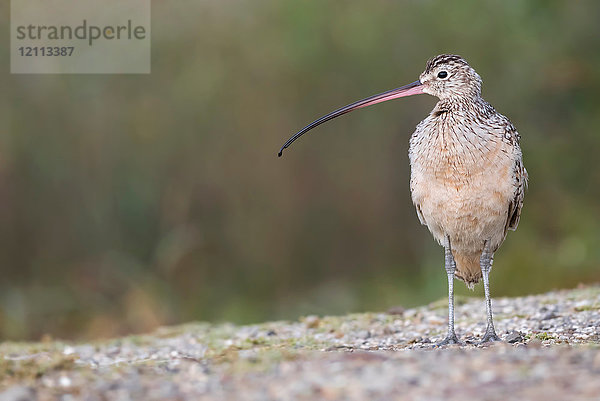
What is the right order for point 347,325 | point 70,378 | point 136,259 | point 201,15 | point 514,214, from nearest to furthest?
1. point 70,378
2. point 514,214
3. point 347,325
4. point 136,259
5. point 201,15

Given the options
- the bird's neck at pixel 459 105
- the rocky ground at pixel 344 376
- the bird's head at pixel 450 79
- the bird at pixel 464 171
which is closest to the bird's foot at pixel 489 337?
the bird at pixel 464 171

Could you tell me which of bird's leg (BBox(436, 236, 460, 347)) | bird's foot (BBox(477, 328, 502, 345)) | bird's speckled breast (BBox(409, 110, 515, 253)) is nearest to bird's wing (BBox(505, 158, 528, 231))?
bird's speckled breast (BBox(409, 110, 515, 253))

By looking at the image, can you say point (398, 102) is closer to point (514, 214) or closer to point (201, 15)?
point (201, 15)

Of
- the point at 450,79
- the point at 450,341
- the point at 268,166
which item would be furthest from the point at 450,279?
the point at 268,166

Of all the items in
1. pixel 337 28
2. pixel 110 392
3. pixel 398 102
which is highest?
pixel 337 28

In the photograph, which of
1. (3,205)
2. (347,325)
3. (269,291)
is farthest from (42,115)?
(347,325)

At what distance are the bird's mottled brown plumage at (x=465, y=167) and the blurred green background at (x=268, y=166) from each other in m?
4.53

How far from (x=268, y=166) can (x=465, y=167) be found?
5701 mm

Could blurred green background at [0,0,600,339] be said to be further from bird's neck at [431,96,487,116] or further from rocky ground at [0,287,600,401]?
rocky ground at [0,287,600,401]

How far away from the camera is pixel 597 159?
13.1 m

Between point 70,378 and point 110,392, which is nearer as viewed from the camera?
point 110,392

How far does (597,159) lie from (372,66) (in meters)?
3.50

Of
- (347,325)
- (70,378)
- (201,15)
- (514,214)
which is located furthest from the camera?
(201,15)

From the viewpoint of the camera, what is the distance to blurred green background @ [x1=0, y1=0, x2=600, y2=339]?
1237cm
